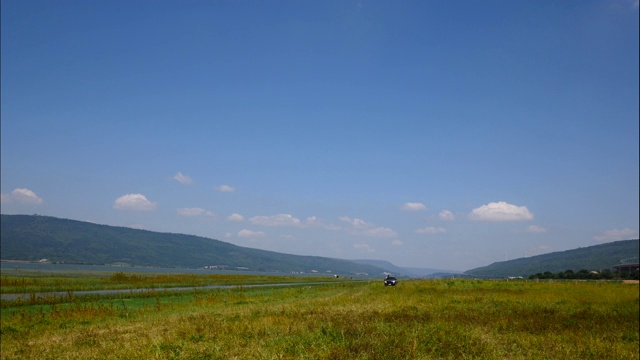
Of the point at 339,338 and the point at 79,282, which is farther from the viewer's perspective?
the point at 79,282

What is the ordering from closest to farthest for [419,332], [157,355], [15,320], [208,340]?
[157,355] < [208,340] < [419,332] < [15,320]

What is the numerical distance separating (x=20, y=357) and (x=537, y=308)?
104 ft

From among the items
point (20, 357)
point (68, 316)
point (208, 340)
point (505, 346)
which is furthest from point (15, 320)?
point (505, 346)

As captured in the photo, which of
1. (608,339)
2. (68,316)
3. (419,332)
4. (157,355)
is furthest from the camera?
(68,316)

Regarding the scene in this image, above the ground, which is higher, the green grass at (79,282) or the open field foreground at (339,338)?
the open field foreground at (339,338)

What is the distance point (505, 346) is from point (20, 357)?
1820cm

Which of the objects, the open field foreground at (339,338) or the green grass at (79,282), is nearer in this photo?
the open field foreground at (339,338)

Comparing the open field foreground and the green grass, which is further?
the green grass

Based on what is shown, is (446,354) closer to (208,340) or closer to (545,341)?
(545,341)

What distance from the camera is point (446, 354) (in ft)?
48.0

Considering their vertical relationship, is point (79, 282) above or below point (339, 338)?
below

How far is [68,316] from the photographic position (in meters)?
29.7

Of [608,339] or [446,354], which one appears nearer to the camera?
[446,354]

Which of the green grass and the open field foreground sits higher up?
the open field foreground
